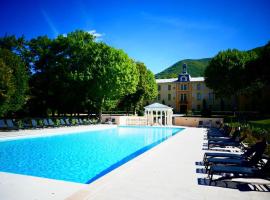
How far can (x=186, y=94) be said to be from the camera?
61.9 meters

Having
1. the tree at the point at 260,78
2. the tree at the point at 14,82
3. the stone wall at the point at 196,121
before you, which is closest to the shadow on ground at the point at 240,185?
the tree at the point at 14,82

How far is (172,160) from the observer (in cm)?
1000

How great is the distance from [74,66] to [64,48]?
3369mm

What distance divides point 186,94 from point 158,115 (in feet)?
80.7

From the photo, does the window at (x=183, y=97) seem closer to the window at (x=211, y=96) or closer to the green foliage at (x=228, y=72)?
the window at (x=211, y=96)

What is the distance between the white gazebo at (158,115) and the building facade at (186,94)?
2326 cm

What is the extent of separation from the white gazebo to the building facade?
2326 centimetres

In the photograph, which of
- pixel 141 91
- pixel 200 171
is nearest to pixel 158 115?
pixel 141 91

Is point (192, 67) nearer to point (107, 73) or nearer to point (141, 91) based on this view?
point (141, 91)

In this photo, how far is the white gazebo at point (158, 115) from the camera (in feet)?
126

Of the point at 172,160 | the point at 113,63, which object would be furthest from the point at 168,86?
the point at 172,160

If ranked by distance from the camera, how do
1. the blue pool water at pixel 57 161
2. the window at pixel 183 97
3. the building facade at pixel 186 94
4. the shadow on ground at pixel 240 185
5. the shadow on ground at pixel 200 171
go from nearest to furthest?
1. the shadow on ground at pixel 240 185
2. the shadow on ground at pixel 200 171
3. the blue pool water at pixel 57 161
4. the building facade at pixel 186 94
5. the window at pixel 183 97

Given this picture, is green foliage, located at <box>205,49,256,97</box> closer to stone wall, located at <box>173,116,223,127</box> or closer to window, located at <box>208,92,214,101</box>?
window, located at <box>208,92,214,101</box>

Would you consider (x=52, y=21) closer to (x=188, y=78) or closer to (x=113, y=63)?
(x=113, y=63)
